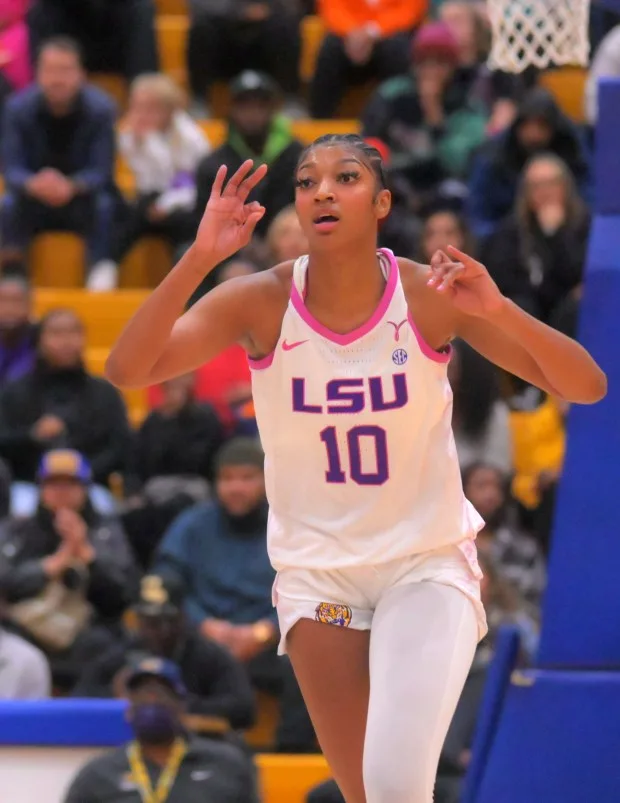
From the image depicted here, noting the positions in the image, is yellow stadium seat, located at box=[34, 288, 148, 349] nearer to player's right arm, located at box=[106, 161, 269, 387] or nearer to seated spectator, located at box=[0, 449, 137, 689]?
seated spectator, located at box=[0, 449, 137, 689]

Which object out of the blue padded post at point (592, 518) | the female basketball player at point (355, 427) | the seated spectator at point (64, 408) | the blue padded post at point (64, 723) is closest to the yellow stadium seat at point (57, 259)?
the seated spectator at point (64, 408)

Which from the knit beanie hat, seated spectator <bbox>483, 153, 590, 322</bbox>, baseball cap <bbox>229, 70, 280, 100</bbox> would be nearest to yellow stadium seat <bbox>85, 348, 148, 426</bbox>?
baseball cap <bbox>229, 70, 280, 100</bbox>

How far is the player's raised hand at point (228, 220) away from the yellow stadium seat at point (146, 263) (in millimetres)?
6655

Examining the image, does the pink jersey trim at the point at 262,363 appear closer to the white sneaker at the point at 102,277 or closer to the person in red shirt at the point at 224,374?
the person in red shirt at the point at 224,374

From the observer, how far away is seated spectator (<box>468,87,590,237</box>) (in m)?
10.4

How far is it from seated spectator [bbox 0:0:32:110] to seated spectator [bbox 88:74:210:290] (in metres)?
1.17

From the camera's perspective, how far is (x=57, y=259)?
10.9m

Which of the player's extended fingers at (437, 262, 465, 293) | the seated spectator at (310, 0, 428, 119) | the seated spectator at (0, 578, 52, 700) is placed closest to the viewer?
the player's extended fingers at (437, 262, 465, 293)

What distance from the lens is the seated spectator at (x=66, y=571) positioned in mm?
7953

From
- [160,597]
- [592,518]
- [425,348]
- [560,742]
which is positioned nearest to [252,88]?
[160,597]

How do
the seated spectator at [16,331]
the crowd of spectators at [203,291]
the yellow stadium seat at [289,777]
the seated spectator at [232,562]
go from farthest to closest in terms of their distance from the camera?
the seated spectator at [16,331]
the seated spectator at [232,562]
the crowd of spectators at [203,291]
the yellow stadium seat at [289,777]

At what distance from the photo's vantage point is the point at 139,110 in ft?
35.3

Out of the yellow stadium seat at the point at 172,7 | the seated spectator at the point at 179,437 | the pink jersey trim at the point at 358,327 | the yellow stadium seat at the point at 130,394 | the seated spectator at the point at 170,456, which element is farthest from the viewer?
the yellow stadium seat at the point at 172,7

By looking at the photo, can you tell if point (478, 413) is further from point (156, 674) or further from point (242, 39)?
point (242, 39)
